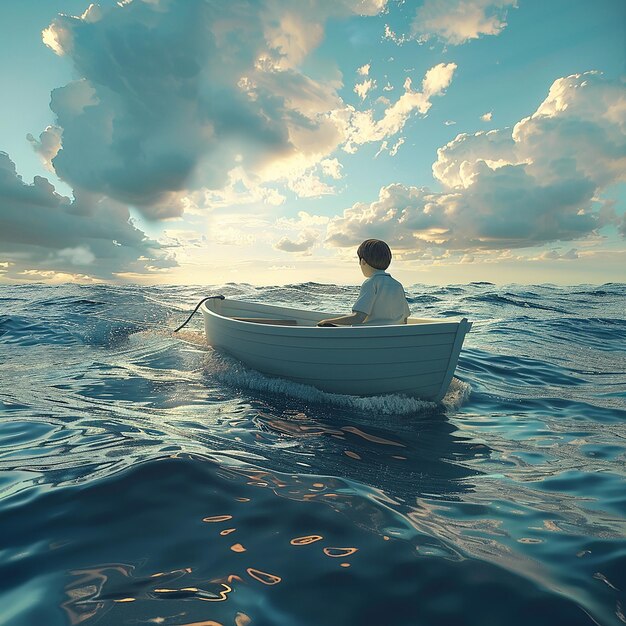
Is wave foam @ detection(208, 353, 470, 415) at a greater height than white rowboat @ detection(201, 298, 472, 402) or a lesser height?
lesser

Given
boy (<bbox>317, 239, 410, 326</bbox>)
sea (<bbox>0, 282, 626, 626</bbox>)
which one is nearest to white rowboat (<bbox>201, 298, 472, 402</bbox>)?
sea (<bbox>0, 282, 626, 626</bbox>)

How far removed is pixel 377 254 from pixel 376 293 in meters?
0.67

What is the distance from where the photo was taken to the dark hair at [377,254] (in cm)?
627

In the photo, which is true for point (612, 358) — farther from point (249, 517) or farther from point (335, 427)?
point (249, 517)

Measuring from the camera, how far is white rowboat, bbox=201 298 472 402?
5.49 m

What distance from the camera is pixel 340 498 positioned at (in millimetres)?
2812

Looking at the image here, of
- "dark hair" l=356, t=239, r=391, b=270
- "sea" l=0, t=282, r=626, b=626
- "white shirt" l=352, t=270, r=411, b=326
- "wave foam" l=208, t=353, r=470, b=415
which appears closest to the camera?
"sea" l=0, t=282, r=626, b=626

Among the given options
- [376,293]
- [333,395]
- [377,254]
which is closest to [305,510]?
[333,395]

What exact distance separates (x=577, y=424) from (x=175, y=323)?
52.4ft

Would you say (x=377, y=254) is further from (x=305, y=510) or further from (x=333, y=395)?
(x=305, y=510)

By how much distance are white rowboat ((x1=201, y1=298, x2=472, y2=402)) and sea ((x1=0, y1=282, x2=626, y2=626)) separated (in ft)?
0.97

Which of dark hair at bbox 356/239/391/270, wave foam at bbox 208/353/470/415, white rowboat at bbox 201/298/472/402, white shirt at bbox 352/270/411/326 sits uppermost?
dark hair at bbox 356/239/391/270

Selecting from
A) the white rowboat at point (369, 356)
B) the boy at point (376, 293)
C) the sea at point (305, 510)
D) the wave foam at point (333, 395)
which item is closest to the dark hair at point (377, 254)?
the boy at point (376, 293)

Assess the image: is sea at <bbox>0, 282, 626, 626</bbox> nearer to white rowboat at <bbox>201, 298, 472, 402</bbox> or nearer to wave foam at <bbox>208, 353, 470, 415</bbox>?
wave foam at <bbox>208, 353, 470, 415</bbox>
